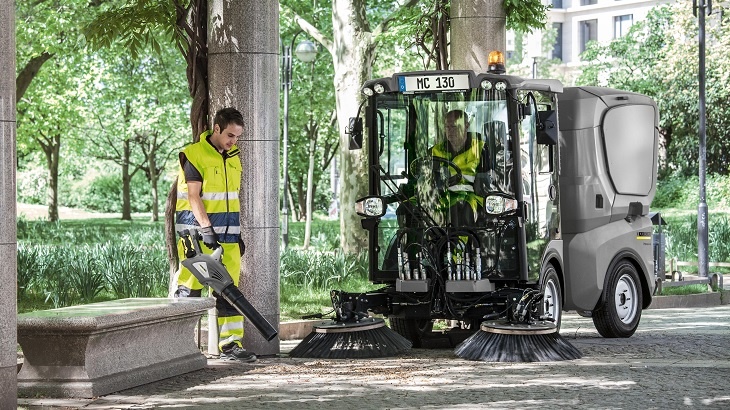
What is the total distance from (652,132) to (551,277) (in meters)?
2.73

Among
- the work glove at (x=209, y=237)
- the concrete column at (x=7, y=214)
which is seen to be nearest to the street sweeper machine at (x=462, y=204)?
the work glove at (x=209, y=237)

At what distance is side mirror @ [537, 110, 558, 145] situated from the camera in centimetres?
1196

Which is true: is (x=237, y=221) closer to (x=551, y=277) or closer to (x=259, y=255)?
(x=259, y=255)

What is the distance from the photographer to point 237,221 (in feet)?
36.2

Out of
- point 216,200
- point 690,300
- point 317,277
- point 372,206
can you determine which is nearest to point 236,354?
point 216,200

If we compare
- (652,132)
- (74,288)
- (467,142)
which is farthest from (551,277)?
(74,288)

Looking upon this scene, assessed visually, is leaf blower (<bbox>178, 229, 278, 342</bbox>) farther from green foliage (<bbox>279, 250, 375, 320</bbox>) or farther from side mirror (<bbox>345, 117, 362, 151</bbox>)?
green foliage (<bbox>279, 250, 375, 320</bbox>)

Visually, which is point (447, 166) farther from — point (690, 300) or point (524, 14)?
point (690, 300)

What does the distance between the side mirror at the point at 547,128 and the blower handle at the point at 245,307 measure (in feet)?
10.5

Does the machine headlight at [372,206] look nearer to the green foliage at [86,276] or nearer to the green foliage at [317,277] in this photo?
the green foliage at [317,277]

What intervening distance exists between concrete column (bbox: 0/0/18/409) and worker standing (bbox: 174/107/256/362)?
2934mm

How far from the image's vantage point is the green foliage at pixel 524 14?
48.7 feet

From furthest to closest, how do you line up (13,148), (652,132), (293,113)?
1. (293,113)
2. (652,132)
3. (13,148)

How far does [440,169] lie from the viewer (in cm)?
1213
